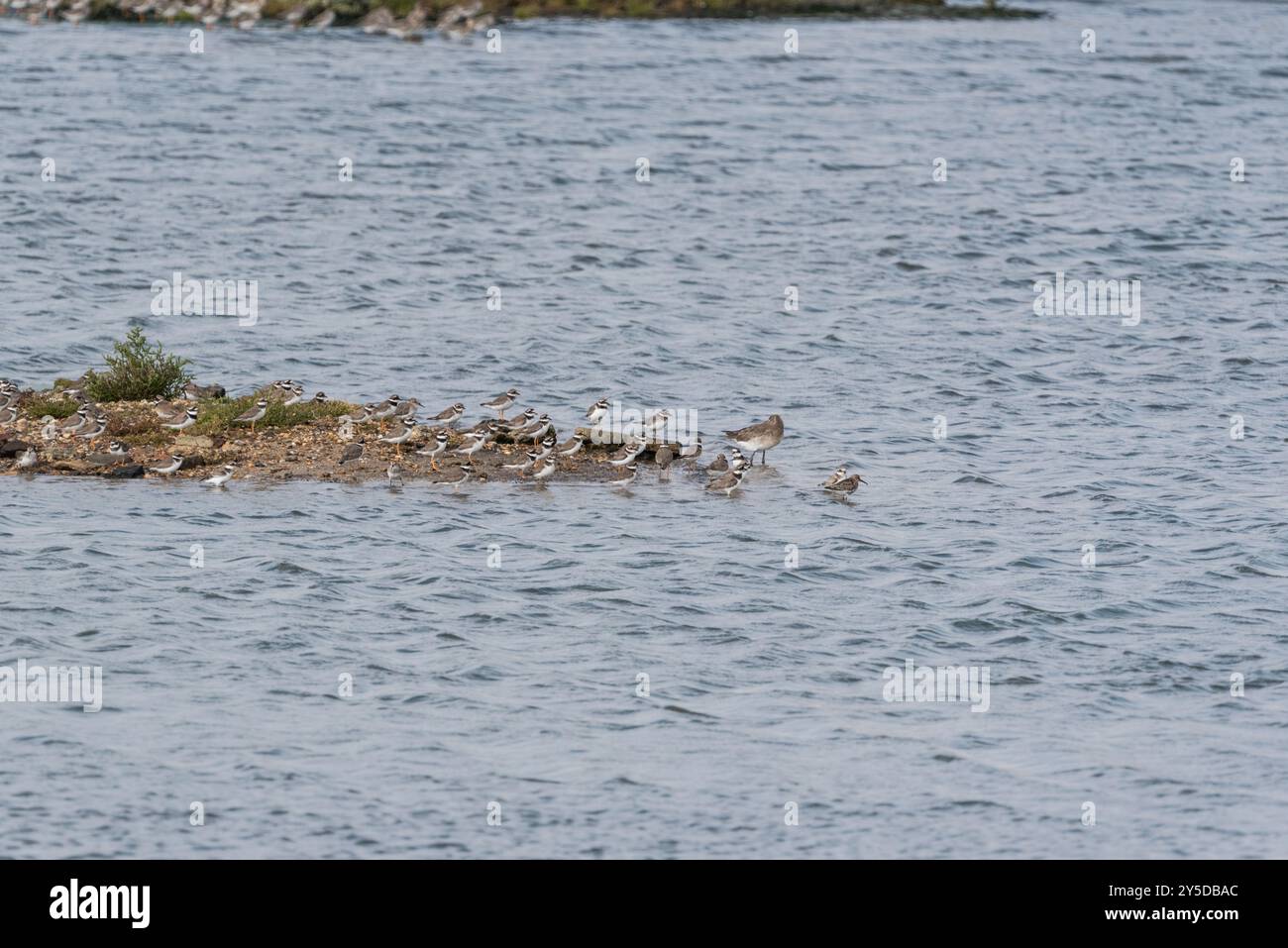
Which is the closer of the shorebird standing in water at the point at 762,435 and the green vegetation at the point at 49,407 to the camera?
the shorebird standing in water at the point at 762,435

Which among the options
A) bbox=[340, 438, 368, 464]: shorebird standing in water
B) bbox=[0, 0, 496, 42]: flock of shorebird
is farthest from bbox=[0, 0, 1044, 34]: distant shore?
bbox=[340, 438, 368, 464]: shorebird standing in water

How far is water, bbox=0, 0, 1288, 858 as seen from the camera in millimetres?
18047

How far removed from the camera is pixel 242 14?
71062 mm

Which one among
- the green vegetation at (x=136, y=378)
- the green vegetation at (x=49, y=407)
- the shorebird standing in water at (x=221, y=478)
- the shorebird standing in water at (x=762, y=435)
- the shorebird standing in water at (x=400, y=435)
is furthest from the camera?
the green vegetation at (x=136, y=378)

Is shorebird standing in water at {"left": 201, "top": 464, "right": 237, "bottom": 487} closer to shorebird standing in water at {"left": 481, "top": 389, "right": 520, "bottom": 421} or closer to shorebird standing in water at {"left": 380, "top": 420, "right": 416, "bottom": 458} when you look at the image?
shorebird standing in water at {"left": 380, "top": 420, "right": 416, "bottom": 458}

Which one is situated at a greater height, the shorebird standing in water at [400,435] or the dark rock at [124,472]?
the shorebird standing in water at [400,435]

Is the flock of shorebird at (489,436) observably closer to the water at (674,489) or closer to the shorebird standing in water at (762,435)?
the shorebird standing in water at (762,435)

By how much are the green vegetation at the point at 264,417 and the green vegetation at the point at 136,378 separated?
4.09 ft

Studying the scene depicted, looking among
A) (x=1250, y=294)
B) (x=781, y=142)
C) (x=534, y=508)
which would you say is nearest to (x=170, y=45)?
(x=781, y=142)

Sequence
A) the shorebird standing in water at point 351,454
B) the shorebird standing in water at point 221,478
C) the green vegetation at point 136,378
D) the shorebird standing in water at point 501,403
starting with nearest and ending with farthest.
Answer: the shorebird standing in water at point 221,478 → the shorebird standing in water at point 351,454 → the shorebird standing in water at point 501,403 → the green vegetation at point 136,378

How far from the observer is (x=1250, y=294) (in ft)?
138

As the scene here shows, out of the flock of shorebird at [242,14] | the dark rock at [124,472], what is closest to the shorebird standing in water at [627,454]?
the dark rock at [124,472]

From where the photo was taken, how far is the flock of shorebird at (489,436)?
27.5 meters

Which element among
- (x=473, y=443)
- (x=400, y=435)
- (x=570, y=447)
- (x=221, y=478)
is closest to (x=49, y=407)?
(x=221, y=478)
